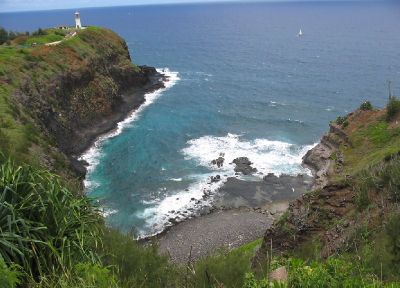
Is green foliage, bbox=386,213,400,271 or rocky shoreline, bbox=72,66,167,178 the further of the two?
rocky shoreline, bbox=72,66,167,178

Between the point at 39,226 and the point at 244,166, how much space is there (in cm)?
4120

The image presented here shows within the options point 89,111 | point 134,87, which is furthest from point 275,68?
point 89,111

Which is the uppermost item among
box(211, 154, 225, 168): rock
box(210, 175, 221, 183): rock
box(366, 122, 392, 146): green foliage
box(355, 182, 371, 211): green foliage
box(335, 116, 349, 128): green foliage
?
box(355, 182, 371, 211): green foliage

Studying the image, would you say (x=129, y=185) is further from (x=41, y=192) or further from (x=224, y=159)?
(x=41, y=192)

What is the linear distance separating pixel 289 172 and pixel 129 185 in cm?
1968

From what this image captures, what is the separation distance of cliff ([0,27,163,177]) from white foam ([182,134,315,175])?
15.1 metres

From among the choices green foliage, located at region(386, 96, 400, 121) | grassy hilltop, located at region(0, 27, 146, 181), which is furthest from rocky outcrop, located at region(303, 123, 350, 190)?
grassy hilltop, located at region(0, 27, 146, 181)

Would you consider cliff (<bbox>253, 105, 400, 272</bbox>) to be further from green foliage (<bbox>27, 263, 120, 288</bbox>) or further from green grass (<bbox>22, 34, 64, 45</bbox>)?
green grass (<bbox>22, 34, 64, 45</bbox>)

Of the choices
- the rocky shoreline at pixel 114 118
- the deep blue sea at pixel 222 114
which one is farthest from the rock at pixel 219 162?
the rocky shoreline at pixel 114 118

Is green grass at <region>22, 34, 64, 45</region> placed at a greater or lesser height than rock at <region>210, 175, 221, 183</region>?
greater

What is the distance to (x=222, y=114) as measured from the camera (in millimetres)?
73438

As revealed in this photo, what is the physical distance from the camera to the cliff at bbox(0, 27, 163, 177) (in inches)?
1795

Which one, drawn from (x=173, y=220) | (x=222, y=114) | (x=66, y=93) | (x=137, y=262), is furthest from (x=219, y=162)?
(x=137, y=262)

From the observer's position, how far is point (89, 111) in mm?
65062
